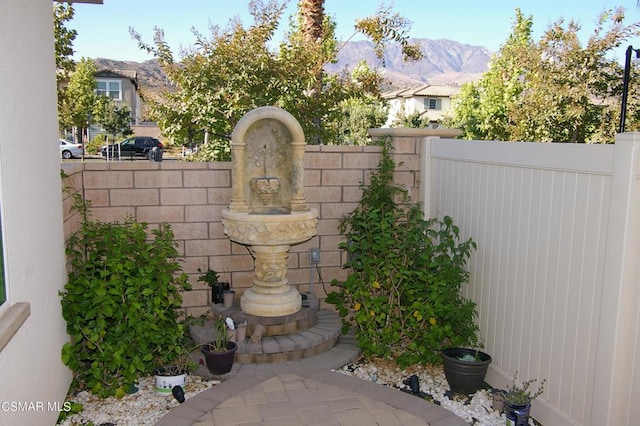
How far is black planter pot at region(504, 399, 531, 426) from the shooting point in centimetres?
358

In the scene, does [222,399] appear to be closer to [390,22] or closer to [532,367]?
[532,367]

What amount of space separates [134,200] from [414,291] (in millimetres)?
2767

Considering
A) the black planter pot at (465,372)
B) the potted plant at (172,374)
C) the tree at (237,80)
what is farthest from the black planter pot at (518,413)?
the tree at (237,80)

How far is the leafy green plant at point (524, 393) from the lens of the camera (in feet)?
11.9

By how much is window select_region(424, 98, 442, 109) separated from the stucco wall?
47493 mm

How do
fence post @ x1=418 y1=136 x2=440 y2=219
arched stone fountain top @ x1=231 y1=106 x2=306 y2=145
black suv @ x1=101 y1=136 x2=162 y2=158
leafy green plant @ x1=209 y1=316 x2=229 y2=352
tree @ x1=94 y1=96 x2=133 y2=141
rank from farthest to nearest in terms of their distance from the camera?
tree @ x1=94 y1=96 x2=133 y2=141 < black suv @ x1=101 y1=136 x2=162 y2=158 < fence post @ x1=418 y1=136 x2=440 y2=219 < arched stone fountain top @ x1=231 y1=106 x2=306 y2=145 < leafy green plant @ x1=209 y1=316 x2=229 y2=352

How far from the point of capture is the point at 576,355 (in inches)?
134

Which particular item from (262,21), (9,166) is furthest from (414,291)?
(262,21)

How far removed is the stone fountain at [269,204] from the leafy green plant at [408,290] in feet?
1.91

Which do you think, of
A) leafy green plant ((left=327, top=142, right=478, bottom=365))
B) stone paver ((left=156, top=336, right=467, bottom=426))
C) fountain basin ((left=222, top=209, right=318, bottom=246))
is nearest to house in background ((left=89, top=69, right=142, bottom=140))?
fountain basin ((left=222, top=209, right=318, bottom=246))

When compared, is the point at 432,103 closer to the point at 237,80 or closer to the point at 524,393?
the point at 237,80

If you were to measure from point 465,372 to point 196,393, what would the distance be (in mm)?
2095

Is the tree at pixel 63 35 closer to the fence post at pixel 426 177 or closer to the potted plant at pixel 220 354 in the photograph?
the fence post at pixel 426 177

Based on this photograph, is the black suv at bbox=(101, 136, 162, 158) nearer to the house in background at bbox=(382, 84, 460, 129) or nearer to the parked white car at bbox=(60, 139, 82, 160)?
the parked white car at bbox=(60, 139, 82, 160)
